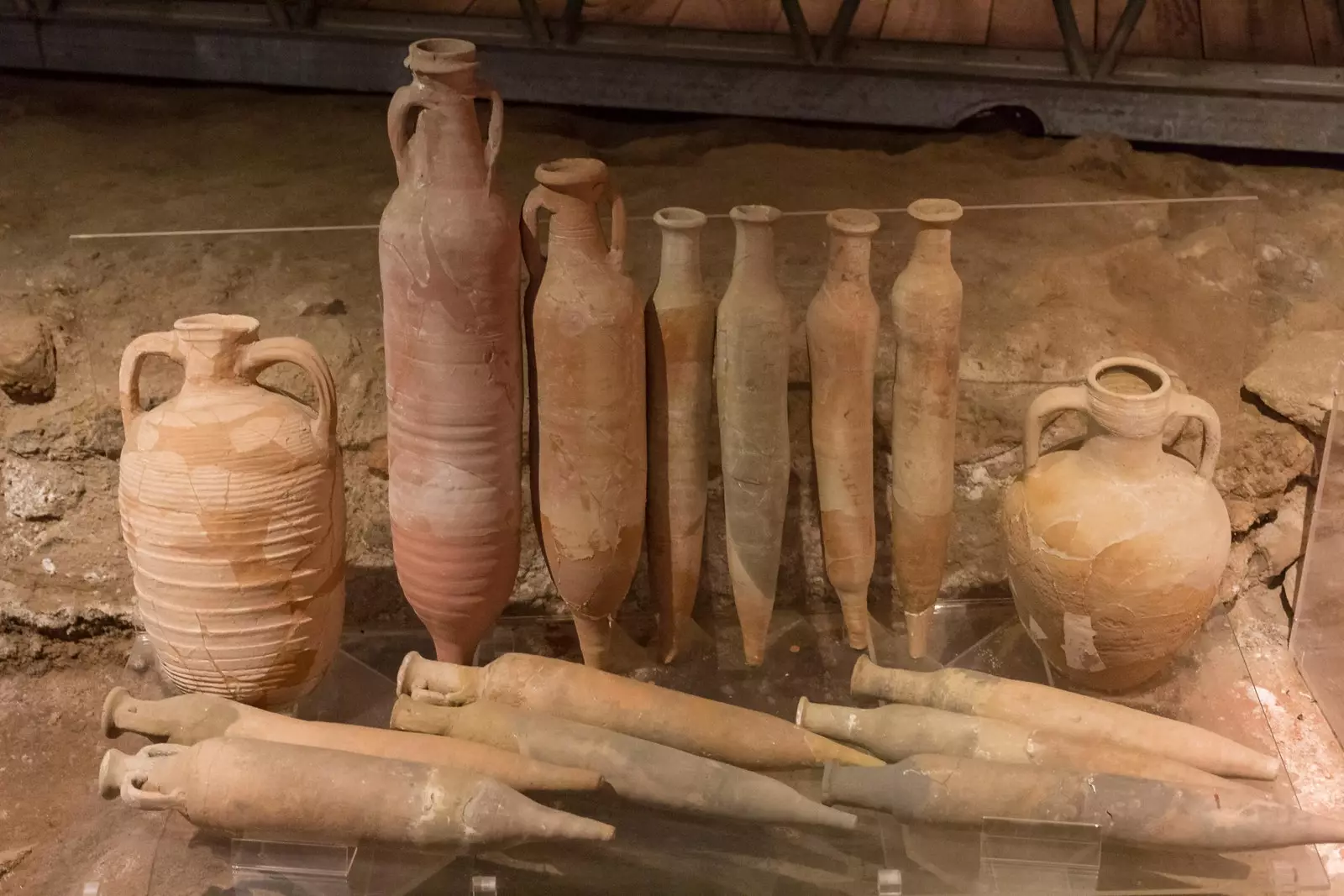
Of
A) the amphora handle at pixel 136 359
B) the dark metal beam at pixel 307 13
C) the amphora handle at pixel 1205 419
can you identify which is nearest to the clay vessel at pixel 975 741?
the amphora handle at pixel 1205 419

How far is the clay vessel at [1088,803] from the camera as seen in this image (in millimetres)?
2270

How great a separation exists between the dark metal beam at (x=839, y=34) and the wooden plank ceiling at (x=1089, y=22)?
0.09 metres

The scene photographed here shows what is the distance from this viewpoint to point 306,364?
2.49 metres

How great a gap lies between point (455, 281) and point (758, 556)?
0.87m

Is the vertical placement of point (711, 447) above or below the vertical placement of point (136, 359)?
below

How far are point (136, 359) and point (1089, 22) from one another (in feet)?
10.0

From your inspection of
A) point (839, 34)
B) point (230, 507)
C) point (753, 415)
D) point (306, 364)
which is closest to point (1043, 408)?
point (753, 415)

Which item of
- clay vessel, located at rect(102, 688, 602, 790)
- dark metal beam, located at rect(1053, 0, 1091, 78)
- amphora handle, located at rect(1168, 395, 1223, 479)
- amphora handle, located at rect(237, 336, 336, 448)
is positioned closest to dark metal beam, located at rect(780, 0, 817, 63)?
dark metal beam, located at rect(1053, 0, 1091, 78)

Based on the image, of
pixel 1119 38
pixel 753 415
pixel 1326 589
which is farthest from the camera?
pixel 1119 38

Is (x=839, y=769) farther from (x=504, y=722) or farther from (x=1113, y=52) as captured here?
(x=1113, y=52)

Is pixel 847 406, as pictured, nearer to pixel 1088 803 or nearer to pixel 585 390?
pixel 585 390

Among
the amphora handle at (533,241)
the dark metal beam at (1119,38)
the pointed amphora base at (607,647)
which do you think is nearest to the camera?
the amphora handle at (533,241)

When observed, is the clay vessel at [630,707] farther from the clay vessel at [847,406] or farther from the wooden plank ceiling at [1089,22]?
the wooden plank ceiling at [1089,22]

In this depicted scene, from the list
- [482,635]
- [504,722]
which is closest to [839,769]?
[504,722]
